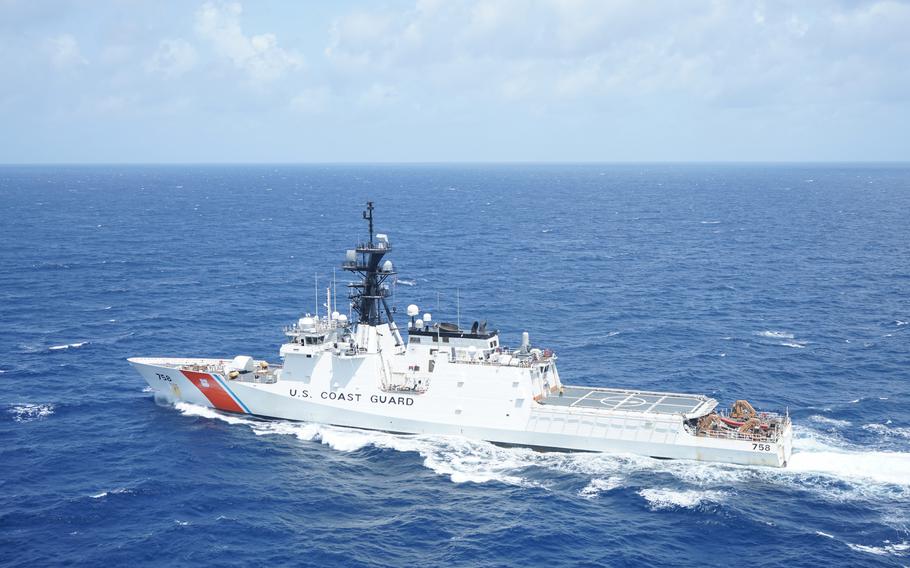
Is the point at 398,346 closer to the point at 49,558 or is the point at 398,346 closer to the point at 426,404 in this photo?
the point at 426,404

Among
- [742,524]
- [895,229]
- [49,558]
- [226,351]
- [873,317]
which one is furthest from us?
[895,229]

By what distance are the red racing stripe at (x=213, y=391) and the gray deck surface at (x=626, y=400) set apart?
66.6ft

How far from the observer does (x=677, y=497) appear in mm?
41844

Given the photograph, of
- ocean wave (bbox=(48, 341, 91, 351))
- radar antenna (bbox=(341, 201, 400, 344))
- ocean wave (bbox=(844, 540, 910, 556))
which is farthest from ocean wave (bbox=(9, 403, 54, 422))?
ocean wave (bbox=(844, 540, 910, 556))

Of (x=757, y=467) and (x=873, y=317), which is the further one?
(x=873, y=317)

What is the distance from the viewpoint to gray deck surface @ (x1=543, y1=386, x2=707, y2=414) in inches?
1924

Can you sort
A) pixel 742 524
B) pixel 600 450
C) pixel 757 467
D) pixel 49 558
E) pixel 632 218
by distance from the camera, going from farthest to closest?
pixel 632 218
pixel 600 450
pixel 757 467
pixel 742 524
pixel 49 558

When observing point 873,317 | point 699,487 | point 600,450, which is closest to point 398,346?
point 600,450

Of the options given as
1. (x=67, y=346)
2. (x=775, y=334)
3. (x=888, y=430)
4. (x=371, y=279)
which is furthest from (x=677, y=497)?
(x=67, y=346)

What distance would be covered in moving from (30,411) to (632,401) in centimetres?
3735

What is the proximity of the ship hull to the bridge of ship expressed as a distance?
119 centimetres

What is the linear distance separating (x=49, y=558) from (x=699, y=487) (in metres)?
30.2

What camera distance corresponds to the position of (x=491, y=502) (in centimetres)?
4209

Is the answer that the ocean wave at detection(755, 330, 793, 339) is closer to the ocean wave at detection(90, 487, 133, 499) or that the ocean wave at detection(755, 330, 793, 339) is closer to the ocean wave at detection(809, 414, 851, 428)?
the ocean wave at detection(809, 414, 851, 428)
